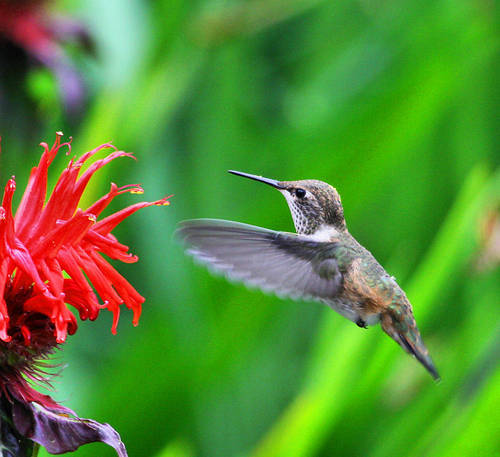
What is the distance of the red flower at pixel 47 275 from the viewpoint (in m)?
0.83

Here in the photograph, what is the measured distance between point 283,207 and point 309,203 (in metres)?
0.43

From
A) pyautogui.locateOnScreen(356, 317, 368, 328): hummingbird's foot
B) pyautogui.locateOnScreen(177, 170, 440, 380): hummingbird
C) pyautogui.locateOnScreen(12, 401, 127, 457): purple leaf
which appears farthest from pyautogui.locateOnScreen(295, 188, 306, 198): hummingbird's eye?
pyautogui.locateOnScreen(12, 401, 127, 457): purple leaf

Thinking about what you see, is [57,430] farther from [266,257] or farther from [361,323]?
[361,323]

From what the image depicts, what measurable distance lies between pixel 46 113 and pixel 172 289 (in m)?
0.43

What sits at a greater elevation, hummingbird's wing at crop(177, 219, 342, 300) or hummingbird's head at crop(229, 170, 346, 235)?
hummingbird's head at crop(229, 170, 346, 235)

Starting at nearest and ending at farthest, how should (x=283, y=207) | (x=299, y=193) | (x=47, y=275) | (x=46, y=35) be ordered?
(x=47, y=275), (x=299, y=193), (x=283, y=207), (x=46, y=35)

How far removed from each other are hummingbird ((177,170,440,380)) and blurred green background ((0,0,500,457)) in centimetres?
28

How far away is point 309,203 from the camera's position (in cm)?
96

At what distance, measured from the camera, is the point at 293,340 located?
2.06 metres

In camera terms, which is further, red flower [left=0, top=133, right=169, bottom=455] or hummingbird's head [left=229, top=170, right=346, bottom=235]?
hummingbird's head [left=229, top=170, right=346, bottom=235]

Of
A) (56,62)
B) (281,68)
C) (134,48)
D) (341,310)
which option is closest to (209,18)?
(134,48)

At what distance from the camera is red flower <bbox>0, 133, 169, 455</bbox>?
0.83 meters

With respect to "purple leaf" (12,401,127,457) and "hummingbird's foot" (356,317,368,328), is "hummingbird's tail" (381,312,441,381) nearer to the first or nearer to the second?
"hummingbird's foot" (356,317,368,328)

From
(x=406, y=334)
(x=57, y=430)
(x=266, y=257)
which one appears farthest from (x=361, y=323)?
(x=57, y=430)
